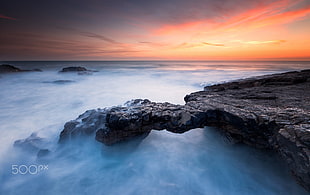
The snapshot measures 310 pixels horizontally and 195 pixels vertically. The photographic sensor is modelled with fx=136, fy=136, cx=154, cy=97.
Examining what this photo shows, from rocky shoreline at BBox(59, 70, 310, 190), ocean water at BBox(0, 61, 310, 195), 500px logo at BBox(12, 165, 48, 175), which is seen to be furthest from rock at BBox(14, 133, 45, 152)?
rocky shoreline at BBox(59, 70, 310, 190)

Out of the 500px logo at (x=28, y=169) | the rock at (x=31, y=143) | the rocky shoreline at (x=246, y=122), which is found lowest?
the 500px logo at (x=28, y=169)

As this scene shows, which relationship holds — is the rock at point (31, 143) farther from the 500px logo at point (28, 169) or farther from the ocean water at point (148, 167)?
the 500px logo at point (28, 169)

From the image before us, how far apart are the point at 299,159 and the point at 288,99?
233 cm

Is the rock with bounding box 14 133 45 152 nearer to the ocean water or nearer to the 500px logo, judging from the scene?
the ocean water

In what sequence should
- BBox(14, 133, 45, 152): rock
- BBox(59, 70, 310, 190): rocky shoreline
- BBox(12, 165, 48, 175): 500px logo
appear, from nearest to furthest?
BBox(59, 70, 310, 190): rocky shoreline < BBox(12, 165, 48, 175): 500px logo < BBox(14, 133, 45, 152): rock

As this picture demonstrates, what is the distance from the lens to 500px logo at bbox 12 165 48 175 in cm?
407

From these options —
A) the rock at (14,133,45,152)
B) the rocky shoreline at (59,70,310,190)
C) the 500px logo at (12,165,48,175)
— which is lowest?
the 500px logo at (12,165,48,175)

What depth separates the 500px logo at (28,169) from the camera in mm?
4070

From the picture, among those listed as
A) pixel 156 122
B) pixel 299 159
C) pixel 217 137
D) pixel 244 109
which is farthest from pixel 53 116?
pixel 299 159

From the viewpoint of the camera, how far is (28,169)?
13.7ft

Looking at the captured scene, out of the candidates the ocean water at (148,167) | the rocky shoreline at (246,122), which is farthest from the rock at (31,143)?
the rocky shoreline at (246,122)

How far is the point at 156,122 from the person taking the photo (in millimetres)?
3980

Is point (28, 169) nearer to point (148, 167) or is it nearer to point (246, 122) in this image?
point (148, 167)

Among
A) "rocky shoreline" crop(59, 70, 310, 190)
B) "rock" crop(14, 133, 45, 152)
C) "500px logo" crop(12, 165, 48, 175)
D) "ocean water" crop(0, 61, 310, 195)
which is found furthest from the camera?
"rock" crop(14, 133, 45, 152)
